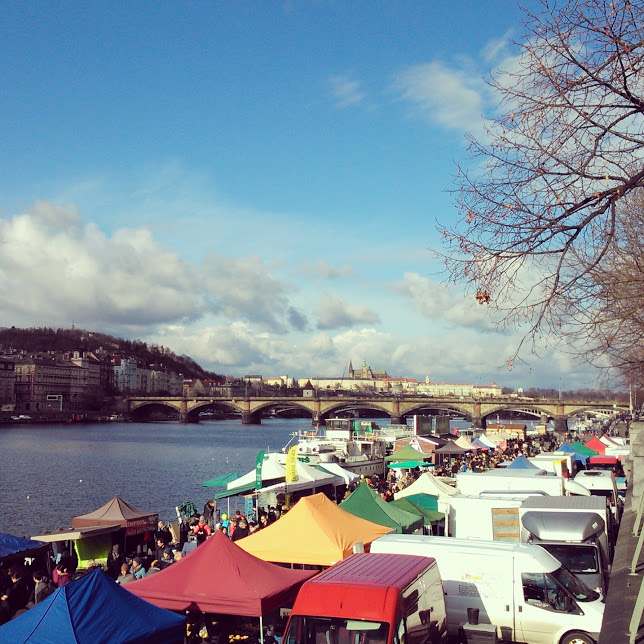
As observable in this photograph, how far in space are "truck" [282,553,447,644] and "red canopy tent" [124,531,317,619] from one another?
8.43ft

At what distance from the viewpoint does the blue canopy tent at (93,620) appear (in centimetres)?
909

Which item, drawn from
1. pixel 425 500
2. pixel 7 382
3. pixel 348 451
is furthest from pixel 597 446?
pixel 7 382

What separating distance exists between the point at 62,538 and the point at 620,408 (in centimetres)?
12872

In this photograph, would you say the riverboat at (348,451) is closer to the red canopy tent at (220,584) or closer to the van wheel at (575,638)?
the red canopy tent at (220,584)

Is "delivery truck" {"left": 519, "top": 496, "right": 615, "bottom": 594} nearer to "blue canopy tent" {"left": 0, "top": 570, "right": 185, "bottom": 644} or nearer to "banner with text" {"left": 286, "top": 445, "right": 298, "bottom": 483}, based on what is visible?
"blue canopy tent" {"left": 0, "top": 570, "right": 185, "bottom": 644}

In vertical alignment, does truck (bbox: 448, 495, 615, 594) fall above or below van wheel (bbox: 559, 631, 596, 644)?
above

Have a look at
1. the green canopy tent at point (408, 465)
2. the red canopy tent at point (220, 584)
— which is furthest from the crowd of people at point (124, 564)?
the green canopy tent at point (408, 465)

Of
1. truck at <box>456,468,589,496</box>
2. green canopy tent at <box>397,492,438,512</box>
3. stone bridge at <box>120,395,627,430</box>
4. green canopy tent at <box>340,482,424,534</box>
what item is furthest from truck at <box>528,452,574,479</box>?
stone bridge at <box>120,395,627,430</box>

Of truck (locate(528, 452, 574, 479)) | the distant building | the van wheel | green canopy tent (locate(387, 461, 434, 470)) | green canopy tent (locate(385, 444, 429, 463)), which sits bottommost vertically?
green canopy tent (locate(387, 461, 434, 470))

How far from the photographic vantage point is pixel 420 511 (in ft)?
71.2

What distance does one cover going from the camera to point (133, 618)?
9805 millimetres

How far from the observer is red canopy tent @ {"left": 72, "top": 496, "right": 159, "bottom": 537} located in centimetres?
2102

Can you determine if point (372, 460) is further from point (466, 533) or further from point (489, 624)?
point (489, 624)

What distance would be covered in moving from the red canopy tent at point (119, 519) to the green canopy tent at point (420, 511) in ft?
23.7
